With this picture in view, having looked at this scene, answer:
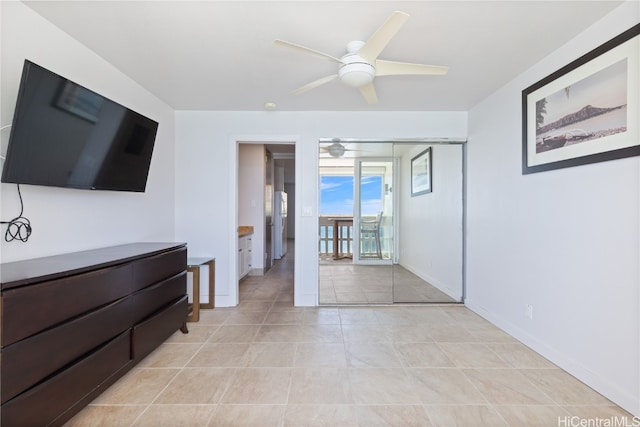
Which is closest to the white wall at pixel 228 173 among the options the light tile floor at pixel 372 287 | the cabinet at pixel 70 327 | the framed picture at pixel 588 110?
the light tile floor at pixel 372 287

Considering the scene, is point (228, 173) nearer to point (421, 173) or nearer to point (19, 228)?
point (19, 228)

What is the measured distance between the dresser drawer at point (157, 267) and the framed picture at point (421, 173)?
12.2 ft

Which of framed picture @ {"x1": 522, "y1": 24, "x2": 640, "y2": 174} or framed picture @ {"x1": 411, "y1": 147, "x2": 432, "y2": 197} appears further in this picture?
framed picture @ {"x1": 411, "y1": 147, "x2": 432, "y2": 197}

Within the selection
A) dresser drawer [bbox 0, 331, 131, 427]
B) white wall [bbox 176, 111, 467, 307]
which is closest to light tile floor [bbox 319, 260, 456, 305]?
white wall [bbox 176, 111, 467, 307]

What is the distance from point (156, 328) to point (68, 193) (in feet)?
3.89

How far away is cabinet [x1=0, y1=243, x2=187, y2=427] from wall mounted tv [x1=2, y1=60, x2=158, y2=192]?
20.7 inches

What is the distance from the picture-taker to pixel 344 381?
2.01m

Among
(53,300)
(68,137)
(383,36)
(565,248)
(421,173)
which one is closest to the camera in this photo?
(53,300)

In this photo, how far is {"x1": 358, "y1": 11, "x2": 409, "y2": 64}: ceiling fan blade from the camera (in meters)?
1.48

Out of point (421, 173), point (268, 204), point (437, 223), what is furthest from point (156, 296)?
point (421, 173)

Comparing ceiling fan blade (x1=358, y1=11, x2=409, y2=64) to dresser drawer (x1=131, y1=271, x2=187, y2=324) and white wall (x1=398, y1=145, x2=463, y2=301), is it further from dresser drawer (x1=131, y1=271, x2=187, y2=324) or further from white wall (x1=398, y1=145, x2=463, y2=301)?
white wall (x1=398, y1=145, x2=463, y2=301)

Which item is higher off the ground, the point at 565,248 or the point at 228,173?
the point at 228,173

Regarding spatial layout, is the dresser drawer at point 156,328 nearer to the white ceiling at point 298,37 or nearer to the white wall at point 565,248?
the white ceiling at point 298,37

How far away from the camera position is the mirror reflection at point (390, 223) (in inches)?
155
